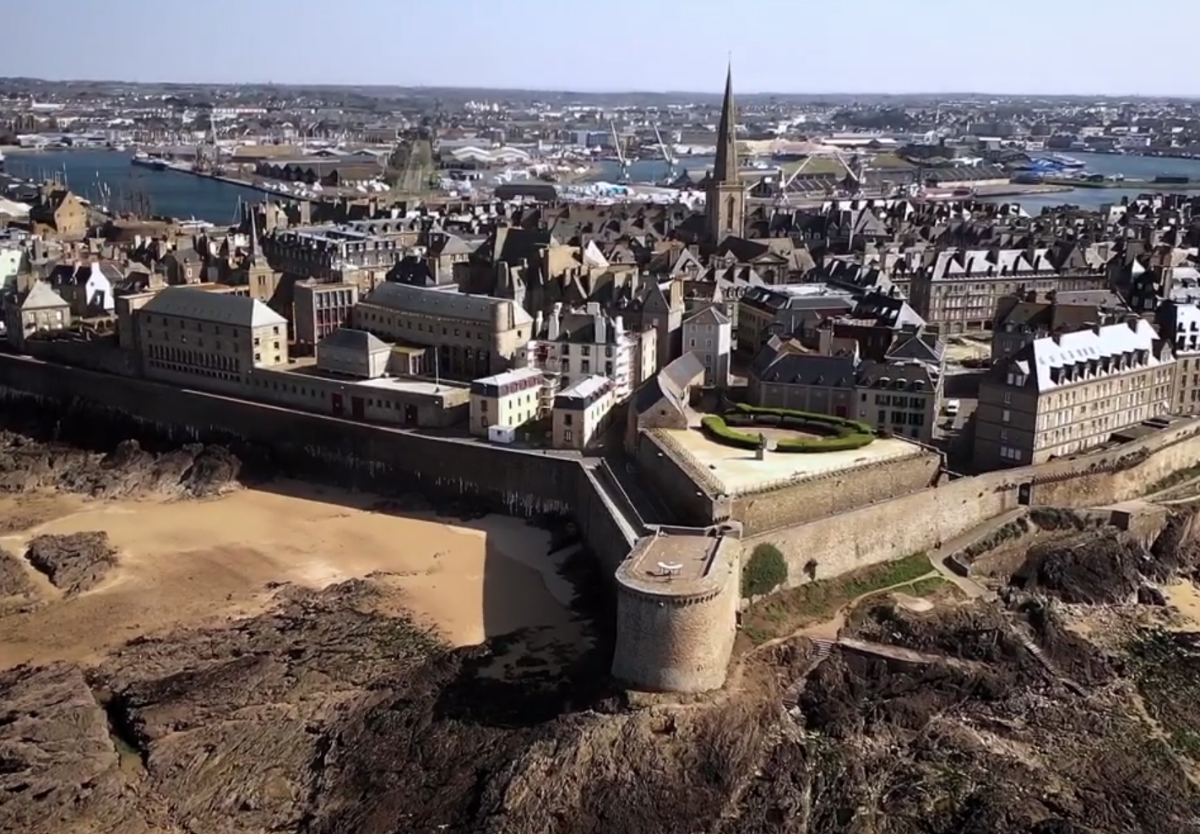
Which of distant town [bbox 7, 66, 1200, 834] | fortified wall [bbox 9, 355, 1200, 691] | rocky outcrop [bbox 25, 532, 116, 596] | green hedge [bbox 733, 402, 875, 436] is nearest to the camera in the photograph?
distant town [bbox 7, 66, 1200, 834]

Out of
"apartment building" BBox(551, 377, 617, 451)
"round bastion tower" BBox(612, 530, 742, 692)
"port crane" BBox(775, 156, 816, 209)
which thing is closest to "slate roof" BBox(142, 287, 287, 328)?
"apartment building" BBox(551, 377, 617, 451)

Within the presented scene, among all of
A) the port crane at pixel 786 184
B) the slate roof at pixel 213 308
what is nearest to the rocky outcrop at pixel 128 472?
the slate roof at pixel 213 308

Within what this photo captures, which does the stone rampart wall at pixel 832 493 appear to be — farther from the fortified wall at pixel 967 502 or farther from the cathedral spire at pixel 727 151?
the cathedral spire at pixel 727 151

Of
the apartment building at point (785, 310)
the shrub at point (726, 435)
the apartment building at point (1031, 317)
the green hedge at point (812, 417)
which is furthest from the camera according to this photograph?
the apartment building at point (785, 310)

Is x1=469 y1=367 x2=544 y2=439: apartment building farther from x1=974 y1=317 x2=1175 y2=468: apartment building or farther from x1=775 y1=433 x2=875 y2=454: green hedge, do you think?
x1=974 y1=317 x2=1175 y2=468: apartment building

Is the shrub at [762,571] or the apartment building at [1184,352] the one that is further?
the apartment building at [1184,352]

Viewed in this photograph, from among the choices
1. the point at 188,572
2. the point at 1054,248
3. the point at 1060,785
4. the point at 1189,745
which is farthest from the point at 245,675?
the point at 1054,248
